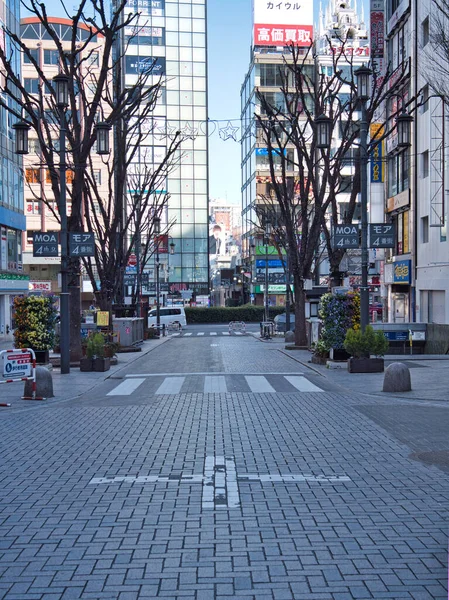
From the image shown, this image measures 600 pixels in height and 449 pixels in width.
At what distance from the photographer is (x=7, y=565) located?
5.68 metres

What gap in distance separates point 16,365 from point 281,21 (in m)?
73.9

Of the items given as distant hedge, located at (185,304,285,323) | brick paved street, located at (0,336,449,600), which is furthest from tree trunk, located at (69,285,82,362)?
distant hedge, located at (185,304,285,323)

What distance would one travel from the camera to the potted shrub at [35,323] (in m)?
21.0

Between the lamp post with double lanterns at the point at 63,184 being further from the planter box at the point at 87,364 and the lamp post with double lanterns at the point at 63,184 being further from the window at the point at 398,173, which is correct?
the window at the point at 398,173

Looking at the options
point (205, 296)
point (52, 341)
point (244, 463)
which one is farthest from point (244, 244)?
point (244, 463)

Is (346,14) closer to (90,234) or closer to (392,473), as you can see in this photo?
(90,234)

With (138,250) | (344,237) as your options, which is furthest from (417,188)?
(344,237)

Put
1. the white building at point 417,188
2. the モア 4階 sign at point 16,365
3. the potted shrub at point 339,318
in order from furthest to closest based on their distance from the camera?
the white building at point 417,188 < the potted shrub at point 339,318 < the モア 4階 sign at point 16,365

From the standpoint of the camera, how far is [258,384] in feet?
58.0

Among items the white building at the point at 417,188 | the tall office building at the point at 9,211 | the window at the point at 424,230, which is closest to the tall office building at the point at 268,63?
the tall office building at the point at 9,211

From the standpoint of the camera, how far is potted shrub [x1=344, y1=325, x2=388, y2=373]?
62.4 feet

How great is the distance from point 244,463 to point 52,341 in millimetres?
13900

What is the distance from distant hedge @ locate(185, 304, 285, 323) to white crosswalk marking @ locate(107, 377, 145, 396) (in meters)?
53.6

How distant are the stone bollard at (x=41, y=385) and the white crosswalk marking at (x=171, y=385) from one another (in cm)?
243
